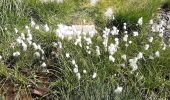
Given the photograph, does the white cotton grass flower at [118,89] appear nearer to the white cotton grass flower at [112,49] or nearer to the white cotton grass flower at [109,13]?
the white cotton grass flower at [112,49]

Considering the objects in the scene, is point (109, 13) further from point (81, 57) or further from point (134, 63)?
point (134, 63)

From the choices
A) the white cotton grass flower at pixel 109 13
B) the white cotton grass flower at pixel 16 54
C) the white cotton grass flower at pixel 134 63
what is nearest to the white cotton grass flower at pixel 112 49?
the white cotton grass flower at pixel 134 63

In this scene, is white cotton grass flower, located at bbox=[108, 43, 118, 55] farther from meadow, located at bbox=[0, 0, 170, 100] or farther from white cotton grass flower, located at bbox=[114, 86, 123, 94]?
white cotton grass flower, located at bbox=[114, 86, 123, 94]

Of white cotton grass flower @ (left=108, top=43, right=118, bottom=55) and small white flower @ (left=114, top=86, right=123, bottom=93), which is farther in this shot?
white cotton grass flower @ (left=108, top=43, right=118, bottom=55)

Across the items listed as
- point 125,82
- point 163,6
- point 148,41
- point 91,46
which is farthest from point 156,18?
point 125,82

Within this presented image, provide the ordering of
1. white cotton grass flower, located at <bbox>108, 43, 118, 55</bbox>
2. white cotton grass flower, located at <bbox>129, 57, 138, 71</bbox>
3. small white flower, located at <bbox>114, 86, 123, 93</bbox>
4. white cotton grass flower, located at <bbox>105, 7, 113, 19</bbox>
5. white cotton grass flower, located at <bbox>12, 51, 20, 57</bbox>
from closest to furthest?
1. small white flower, located at <bbox>114, 86, 123, 93</bbox>
2. white cotton grass flower, located at <bbox>129, 57, 138, 71</bbox>
3. white cotton grass flower, located at <bbox>108, 43, 118, 55</bbox>
4. white cotton grass flower, located at <bbox>12, 51, 20, 57</bbox>
5. white cotton grass flower, located at <bbox>105, 7, 113, 19</bbox>

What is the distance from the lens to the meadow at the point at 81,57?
588 centimetres

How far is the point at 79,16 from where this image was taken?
7621mm

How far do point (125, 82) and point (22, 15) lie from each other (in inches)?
85.7

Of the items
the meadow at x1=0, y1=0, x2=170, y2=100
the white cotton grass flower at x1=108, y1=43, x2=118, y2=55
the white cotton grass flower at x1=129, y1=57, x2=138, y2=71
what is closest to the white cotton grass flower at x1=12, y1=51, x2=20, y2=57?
the meadow at x1=0, y1=0, x2=170, y2=100

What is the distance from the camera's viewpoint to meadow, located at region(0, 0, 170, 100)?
19.3ft

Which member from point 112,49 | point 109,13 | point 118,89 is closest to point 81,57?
point 112,49

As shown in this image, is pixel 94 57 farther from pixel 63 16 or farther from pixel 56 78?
pixel 63 16

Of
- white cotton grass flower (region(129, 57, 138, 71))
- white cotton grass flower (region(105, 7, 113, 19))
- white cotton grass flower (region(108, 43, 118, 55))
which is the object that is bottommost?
white cotton grass flower (region(129, 57, 138, 71))
